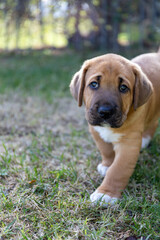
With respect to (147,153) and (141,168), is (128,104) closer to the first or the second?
(141,168)

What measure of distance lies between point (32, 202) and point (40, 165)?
0.75m

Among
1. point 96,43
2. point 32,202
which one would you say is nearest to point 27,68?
point 96,43

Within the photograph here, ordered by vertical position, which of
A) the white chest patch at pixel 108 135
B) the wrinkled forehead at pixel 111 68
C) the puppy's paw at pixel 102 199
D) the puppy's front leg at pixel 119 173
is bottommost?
the puppy's paw at pixel 102 199

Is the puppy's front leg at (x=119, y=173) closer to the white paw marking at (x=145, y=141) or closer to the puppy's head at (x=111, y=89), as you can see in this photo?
the puppy's head at (x=111, y=89)

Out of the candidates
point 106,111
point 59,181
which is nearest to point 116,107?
point 106,111

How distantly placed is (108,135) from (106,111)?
530 mm

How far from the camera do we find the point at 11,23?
1076cm

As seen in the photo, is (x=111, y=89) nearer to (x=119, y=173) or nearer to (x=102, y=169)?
(x=119, y=173)

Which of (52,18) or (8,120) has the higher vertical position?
(52,18)

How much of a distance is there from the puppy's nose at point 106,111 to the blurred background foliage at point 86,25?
22.2 ft

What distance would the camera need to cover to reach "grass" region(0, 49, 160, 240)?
2.67 m

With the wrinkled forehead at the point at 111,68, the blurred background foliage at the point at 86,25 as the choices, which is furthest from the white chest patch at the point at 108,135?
the blurred background foliage at the point at 86,25

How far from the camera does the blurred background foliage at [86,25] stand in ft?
31.7

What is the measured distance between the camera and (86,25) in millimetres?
11352
